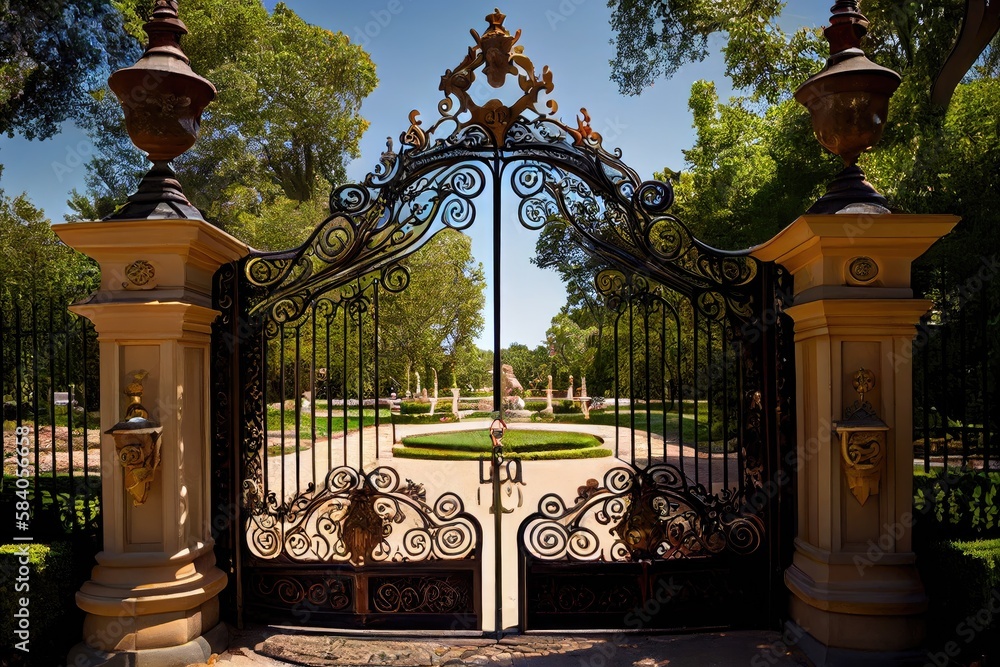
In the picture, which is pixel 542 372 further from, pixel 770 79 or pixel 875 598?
pixel 875 598

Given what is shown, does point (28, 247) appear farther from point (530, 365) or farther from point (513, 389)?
point (530, 365)

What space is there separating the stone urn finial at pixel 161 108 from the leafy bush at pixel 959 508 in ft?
18.1

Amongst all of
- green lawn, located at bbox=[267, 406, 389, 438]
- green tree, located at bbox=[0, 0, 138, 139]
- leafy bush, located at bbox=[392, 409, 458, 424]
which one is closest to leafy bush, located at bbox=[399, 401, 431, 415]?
leafy bush, located at bbox=[392, 409, 458, 424]

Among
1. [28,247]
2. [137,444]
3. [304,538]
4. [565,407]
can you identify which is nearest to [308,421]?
[28,247]

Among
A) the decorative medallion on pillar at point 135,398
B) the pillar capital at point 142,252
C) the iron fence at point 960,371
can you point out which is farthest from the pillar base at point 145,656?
the iron fence at point 960,371

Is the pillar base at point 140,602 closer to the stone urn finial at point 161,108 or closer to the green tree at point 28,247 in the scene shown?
the stone urn finial at point 161,108

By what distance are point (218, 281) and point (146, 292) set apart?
679 millimetres

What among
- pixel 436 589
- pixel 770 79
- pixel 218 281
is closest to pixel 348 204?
pixel 218 281

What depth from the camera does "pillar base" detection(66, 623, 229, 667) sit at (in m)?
4.15

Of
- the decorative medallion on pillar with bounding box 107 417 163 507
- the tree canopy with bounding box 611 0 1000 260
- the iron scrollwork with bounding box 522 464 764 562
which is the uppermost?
the tree canopy with bounding box 611 0 1000 260

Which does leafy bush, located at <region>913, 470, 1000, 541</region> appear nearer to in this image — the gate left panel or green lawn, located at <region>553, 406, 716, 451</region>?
the gate left panel

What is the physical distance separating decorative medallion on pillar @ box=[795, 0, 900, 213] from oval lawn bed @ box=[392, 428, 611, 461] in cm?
934

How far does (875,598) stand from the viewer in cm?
412

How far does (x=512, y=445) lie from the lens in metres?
14.6
